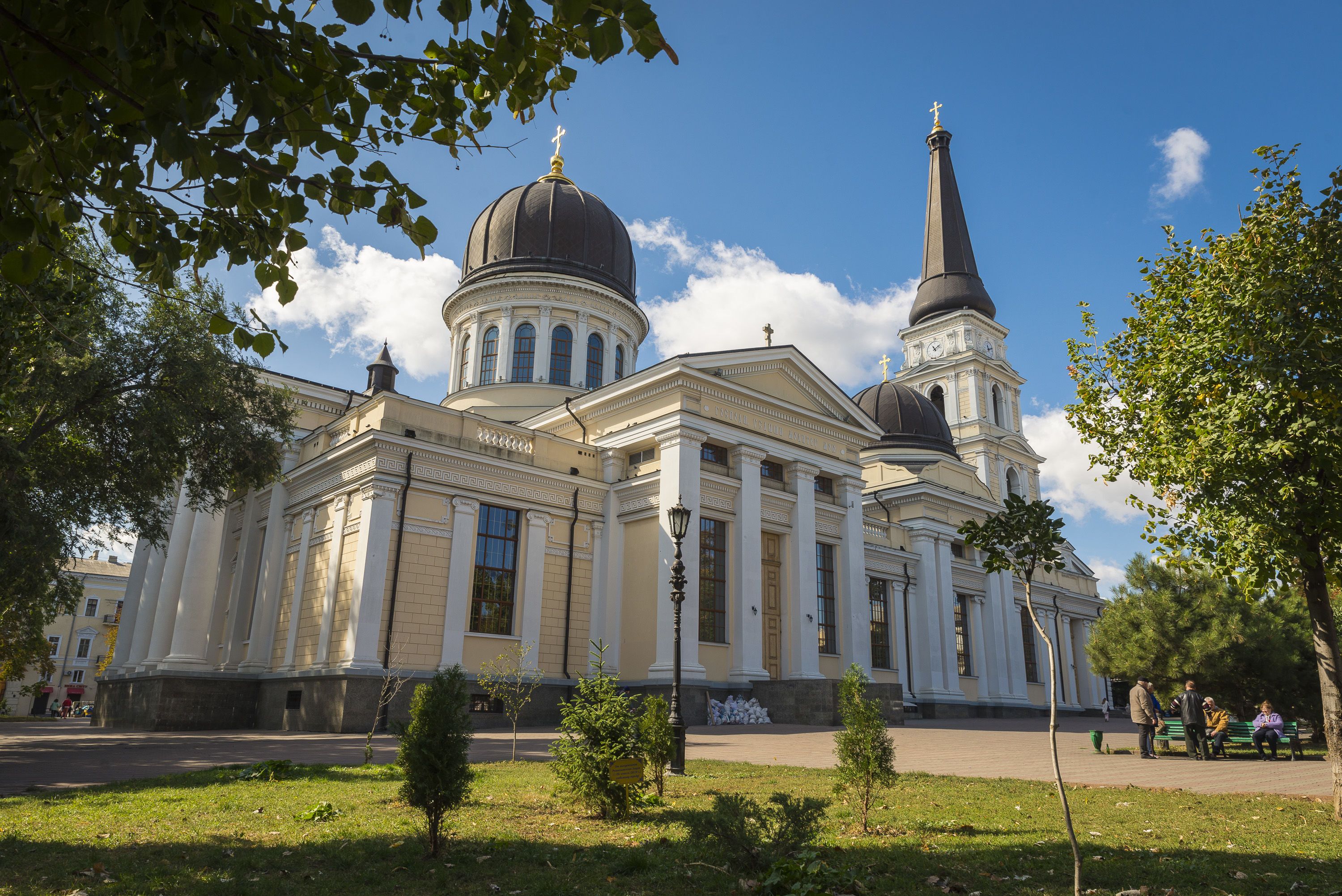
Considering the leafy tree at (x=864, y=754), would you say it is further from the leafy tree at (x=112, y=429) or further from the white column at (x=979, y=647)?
the white column at (x=979, y=647)

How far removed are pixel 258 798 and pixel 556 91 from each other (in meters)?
8.00

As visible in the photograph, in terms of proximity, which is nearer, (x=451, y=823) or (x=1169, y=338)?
(x=451, y=823)

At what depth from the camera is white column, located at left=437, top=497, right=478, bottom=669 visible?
21.1 metres

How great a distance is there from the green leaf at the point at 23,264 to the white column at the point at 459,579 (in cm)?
1764

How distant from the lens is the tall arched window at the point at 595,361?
32688 millimetres

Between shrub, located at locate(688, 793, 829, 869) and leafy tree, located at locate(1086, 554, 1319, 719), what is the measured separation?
2068 cm

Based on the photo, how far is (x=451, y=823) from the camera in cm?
766

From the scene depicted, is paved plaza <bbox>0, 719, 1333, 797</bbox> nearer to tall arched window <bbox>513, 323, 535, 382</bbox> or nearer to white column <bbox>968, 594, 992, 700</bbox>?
white column <bbox>968, 594, 992, 700</bbox>

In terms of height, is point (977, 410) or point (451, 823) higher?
point (977, 410)

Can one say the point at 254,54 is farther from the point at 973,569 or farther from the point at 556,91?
the point at 973,569

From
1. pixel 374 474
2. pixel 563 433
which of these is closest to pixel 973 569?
pixel 563 433

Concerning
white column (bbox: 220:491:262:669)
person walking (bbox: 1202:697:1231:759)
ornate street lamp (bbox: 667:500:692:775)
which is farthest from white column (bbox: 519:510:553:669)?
person walking (bbox: 1202:697:1231:759)

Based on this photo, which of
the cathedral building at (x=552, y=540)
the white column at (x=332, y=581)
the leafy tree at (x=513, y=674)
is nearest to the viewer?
the leafy tree at (x=513, y=674)

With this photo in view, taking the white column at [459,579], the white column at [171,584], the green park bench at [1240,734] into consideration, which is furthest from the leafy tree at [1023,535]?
the white column at [171,584]
